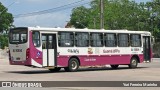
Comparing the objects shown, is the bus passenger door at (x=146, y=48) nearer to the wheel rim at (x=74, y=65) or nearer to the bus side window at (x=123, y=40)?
the bus side window at (x=123, y=40)

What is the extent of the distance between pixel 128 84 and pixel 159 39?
2739 inches

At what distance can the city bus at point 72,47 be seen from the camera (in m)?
26.9

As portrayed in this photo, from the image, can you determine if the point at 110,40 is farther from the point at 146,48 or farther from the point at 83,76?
the point at 83,76

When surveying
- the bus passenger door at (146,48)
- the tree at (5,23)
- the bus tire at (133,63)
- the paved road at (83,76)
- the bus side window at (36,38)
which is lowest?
the paved road at (83,76)

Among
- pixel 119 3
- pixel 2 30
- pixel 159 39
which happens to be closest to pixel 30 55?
pixel 159 39

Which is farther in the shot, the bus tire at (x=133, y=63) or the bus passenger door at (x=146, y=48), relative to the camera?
the bus passenger door at (x=146, y=48)

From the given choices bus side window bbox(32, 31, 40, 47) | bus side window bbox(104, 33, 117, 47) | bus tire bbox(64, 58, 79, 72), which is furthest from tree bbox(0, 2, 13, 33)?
bus side window bbox(32, 31, 40, 47)

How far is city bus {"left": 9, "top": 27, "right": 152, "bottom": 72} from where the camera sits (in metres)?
26.9

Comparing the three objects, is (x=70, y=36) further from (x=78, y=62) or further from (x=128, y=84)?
(x=128, y=84)

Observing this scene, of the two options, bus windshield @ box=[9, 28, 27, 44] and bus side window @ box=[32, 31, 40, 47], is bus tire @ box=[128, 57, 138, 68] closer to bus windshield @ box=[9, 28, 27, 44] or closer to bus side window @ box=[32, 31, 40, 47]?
bus side window @ box=[32, 31, 40, 47]

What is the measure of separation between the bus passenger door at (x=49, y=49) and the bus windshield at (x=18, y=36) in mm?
1177

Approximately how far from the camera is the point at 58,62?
2791 centimetres

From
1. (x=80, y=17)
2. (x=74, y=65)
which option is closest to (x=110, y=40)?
(x=74, y=65)

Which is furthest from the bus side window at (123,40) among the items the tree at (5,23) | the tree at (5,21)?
the tree at (5,21)
